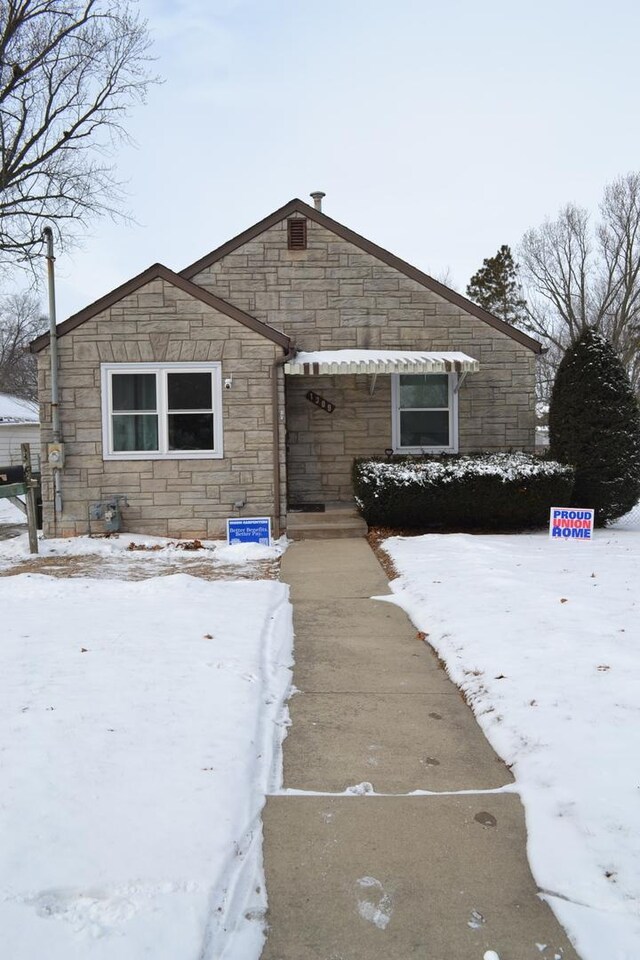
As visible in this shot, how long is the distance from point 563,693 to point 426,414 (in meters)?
9.14

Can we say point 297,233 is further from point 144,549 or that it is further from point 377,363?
point 144,549

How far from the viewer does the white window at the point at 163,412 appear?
10992 mm

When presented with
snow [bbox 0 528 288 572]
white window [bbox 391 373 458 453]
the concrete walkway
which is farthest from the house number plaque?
the concrete walkway

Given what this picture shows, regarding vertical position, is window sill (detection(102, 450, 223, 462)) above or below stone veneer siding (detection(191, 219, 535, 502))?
below

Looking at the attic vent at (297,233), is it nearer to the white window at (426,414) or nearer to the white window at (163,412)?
the white window at (426,414)

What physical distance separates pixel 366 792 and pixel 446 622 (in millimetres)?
2722

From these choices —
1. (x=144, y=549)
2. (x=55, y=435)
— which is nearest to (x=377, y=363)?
(x=144, y=549)

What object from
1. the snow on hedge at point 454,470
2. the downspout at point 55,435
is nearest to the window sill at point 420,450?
the snow on hedge at point 454,470

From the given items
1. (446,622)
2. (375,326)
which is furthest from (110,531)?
(446,622)

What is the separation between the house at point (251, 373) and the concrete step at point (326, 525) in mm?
330

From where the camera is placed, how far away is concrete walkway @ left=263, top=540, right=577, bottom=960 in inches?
93.4

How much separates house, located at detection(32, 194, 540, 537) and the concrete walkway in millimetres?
6272

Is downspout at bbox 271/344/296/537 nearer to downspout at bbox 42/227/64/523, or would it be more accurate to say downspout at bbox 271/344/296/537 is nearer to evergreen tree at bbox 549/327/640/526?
downspout at bbox 42/227/64/523

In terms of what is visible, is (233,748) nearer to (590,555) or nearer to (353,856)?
(353,856)
